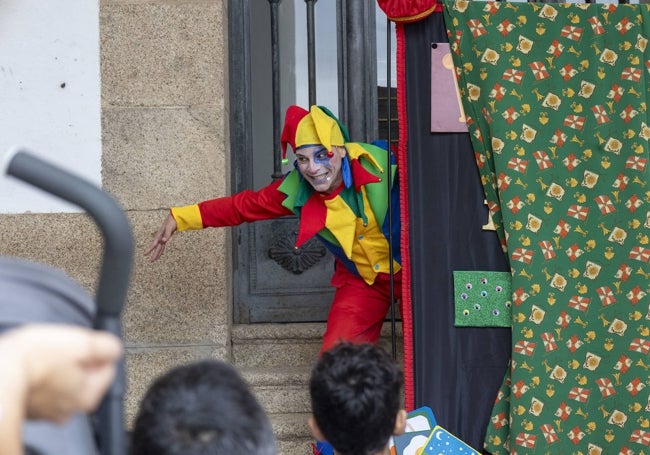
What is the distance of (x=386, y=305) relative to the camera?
12.5 feet

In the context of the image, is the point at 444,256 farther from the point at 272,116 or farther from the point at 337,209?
the point at 272,116

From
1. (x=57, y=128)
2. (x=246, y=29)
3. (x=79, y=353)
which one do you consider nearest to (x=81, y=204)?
(x=79, y=353)

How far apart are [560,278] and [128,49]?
2.05 metres

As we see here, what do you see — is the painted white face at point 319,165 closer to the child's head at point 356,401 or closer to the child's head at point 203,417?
the child's head at point 356,401

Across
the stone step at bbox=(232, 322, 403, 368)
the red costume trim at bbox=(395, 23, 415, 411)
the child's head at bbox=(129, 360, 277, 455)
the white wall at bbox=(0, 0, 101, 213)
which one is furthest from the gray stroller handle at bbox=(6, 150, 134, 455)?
the stone step at bbox=(232, 322, 403, 368)

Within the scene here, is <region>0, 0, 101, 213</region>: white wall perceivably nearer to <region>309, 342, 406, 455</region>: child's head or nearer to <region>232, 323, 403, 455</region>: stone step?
<region>232, 323, 403, 455</region>: stone step

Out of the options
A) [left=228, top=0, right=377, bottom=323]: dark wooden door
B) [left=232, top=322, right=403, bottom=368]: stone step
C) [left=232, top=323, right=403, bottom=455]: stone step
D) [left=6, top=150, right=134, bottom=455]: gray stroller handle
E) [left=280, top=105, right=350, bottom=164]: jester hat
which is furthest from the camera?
[left=228, top=0, right=377, bottom=323]: dark wooden door

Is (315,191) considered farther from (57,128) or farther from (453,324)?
(57,128)

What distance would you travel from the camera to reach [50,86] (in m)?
3.99

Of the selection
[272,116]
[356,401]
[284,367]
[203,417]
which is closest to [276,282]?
[284,367]

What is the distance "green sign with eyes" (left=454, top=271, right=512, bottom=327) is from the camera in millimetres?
3463

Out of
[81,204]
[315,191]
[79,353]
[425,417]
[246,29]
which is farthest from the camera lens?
[246,29]

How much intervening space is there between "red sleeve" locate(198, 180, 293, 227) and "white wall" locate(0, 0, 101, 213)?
0.63 metres

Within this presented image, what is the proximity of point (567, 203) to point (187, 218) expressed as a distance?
1.47 meters
